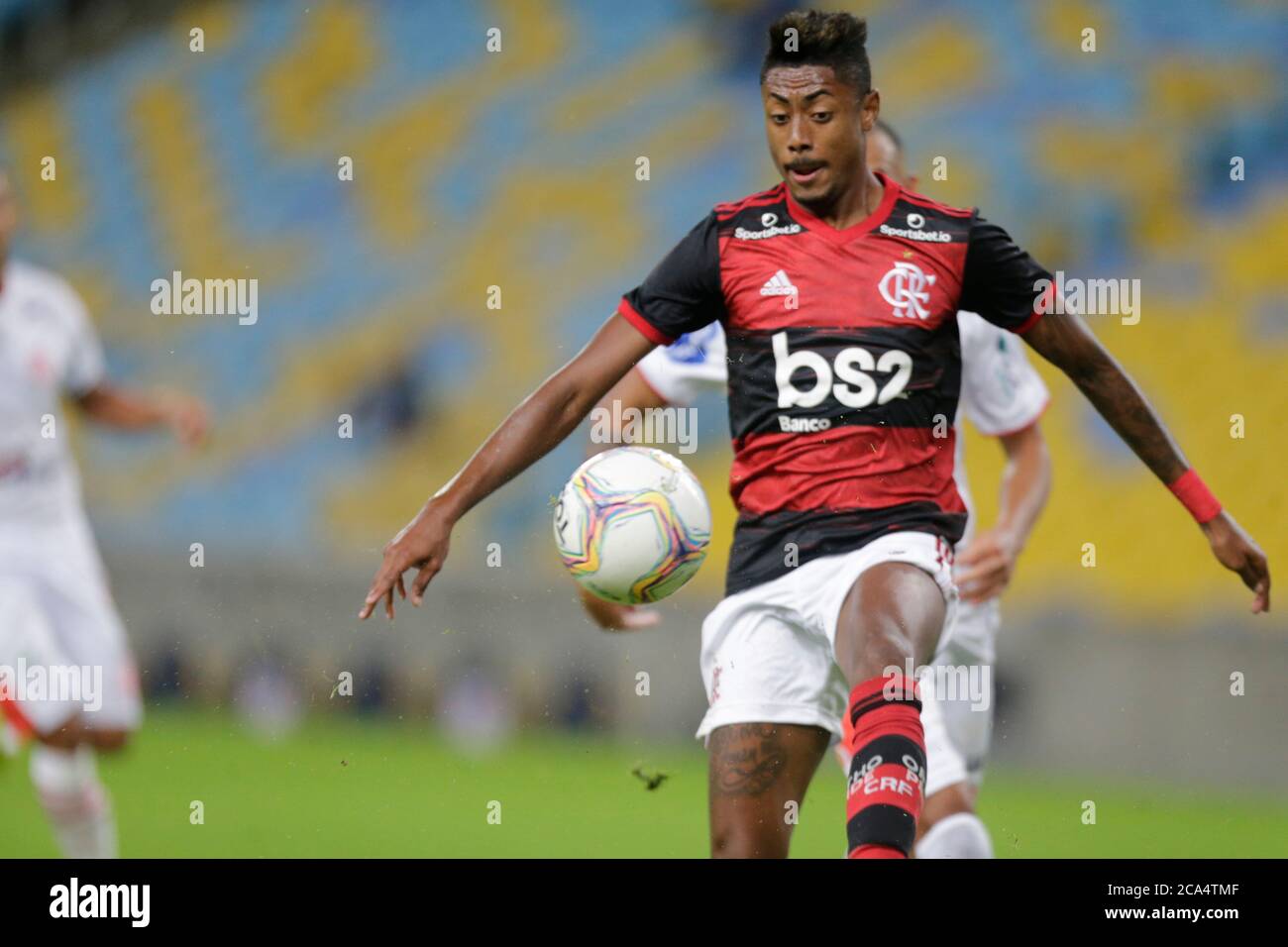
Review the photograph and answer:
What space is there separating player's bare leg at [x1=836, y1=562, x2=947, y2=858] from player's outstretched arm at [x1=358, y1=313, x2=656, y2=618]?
848 millimetres

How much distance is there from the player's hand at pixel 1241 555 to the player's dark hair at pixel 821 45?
148cm

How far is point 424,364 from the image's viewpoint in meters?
14.2

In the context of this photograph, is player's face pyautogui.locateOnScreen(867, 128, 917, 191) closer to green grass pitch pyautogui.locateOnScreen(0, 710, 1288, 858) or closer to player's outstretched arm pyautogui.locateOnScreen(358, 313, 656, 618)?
player's outstretched arm pyautogui.locateOnScreen(358, 313, 656, 618)

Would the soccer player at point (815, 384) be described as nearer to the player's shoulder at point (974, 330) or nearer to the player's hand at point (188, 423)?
the player's shoulder at point (974, 330)

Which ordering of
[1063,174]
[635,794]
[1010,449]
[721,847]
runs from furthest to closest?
[1063,174], [635,794], [1010,449], [721,847]

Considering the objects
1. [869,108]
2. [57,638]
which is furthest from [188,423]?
[869,108]

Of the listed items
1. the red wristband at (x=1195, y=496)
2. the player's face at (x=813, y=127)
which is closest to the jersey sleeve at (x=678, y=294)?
the player's face at (x=813, y=127)

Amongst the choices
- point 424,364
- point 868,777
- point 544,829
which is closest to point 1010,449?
point 868,777

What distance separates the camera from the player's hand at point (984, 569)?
5770 millimetres

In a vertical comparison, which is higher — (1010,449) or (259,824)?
(1010,449)

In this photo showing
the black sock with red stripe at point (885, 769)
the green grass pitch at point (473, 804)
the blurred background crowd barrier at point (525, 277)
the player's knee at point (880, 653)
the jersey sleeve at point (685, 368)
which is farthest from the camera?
the blurred background crowd barrier at point (525, 277)

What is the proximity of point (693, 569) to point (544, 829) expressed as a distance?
434 cm

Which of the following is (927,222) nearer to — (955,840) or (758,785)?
(758,785)

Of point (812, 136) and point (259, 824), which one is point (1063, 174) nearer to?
point (259, 824)
